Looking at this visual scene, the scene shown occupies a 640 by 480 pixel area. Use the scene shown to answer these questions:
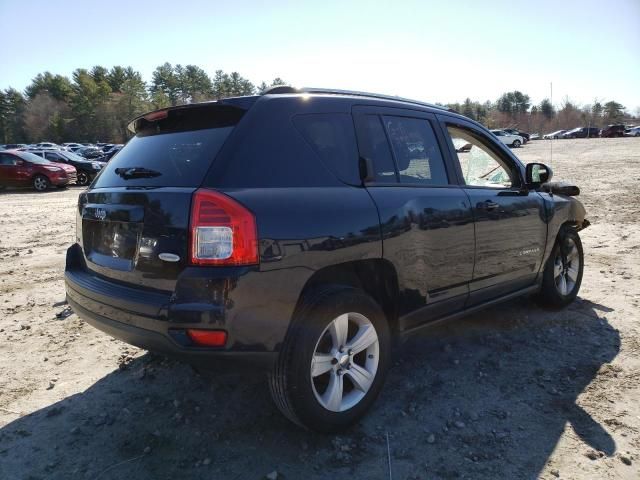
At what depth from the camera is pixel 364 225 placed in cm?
260

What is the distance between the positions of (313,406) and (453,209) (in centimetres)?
165

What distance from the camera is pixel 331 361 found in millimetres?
2543

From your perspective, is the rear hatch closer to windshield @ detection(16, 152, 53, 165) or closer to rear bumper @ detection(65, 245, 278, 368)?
rear bumper @ detection(65, 245, 278, 368)

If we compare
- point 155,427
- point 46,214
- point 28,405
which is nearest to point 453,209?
point 155,427

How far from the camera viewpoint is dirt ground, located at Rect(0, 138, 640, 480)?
2.39 metres

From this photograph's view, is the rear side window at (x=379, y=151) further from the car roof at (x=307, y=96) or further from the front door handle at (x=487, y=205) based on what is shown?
the front door handle at (x=487, y=205)

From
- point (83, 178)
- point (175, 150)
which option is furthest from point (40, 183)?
point (175, 150)

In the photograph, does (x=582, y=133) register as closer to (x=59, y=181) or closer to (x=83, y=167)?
Result: (x=83, y=167)

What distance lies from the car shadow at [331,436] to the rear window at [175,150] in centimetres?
107

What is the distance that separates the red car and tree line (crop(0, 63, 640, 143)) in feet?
170

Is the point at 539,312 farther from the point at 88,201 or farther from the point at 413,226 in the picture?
the point at 88,201

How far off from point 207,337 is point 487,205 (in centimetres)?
237

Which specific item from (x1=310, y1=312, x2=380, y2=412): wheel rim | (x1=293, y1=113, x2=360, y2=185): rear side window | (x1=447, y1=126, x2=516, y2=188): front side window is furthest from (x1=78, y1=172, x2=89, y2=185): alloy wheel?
(x1=310, y1=312, x2=380, y2=412): wheel rim

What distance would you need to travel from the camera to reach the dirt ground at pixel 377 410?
239 cm
